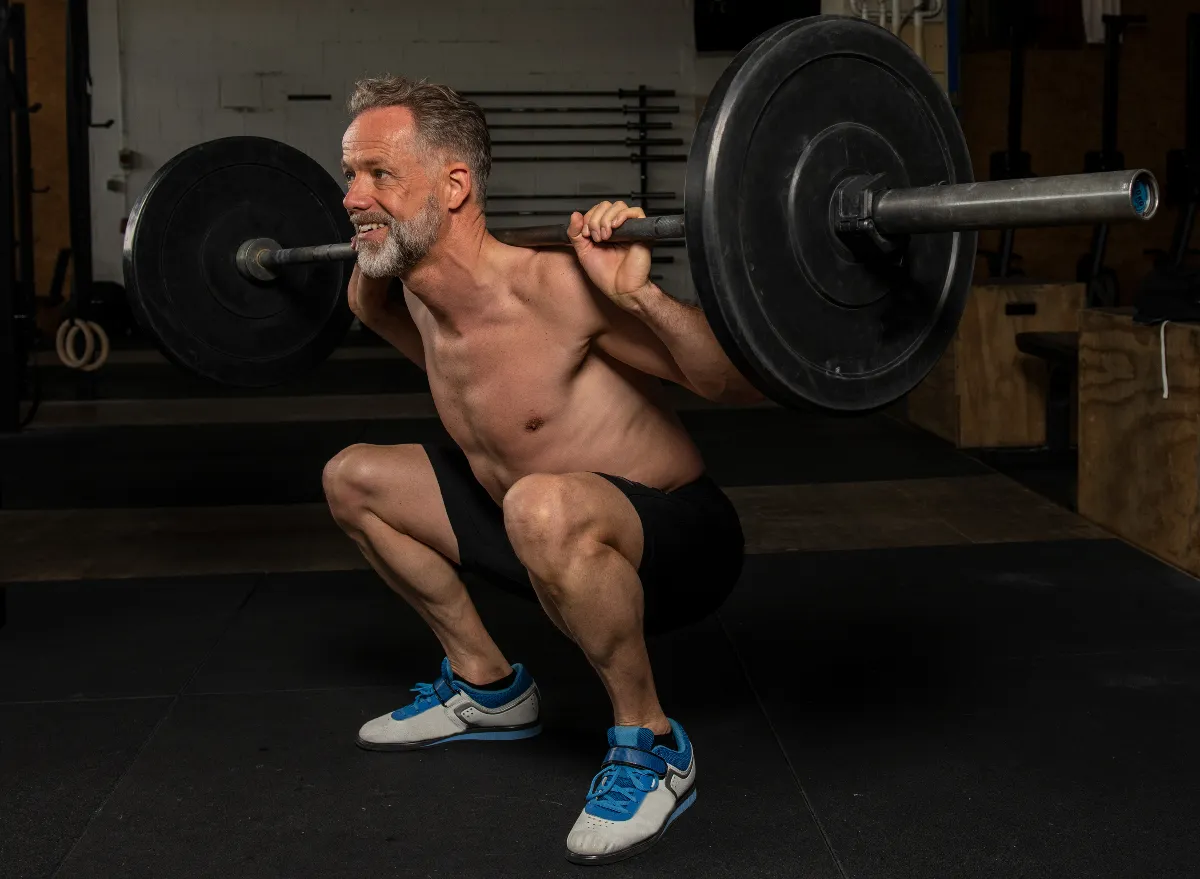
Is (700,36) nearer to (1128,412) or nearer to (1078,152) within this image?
(1078,152)

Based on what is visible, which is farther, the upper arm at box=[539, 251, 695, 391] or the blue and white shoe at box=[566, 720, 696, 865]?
the upper arm at box=[539, 251, 695, 391]

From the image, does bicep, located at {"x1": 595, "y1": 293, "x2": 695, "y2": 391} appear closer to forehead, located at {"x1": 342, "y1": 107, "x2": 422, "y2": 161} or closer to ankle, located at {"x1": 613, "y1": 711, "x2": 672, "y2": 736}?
forehead, located at {"x1": 342, "y1": 107, "x2": 422, "y2": 161}

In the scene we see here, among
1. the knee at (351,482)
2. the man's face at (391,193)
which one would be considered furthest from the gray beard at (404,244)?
the knee at (351,482)

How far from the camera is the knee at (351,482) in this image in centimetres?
209

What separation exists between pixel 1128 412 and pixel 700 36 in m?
6.68

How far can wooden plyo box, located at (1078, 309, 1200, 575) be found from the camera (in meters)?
2.95

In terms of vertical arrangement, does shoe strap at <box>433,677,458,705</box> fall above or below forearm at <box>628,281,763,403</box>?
below

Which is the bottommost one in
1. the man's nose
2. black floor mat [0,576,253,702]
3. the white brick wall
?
black floor mat [0,576,253,702]

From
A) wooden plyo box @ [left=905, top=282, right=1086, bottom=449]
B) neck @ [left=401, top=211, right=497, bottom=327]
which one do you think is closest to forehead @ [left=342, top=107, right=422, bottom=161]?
neck @ [left=401, top=211, right=497, bottom=327]

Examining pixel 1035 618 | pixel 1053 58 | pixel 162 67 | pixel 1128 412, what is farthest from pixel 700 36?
pixel 1035 618

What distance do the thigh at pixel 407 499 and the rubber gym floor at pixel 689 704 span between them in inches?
13.8

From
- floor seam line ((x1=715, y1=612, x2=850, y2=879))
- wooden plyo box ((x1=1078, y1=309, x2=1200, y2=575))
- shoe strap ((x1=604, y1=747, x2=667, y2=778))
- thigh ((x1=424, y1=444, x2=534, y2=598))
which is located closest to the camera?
floor seam line ((x1=715, y1=612, x2=850, y2=879))

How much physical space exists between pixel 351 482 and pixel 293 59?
789 cm

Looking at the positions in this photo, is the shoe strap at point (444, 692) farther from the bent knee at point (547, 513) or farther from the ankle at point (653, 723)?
the bent knee at point (547, 513)
